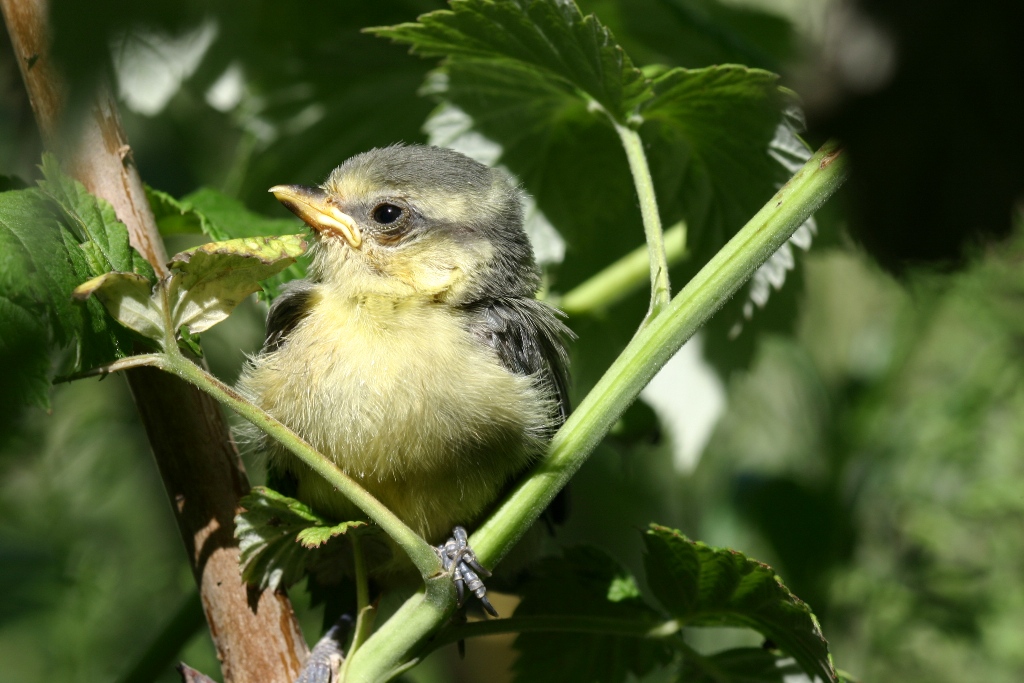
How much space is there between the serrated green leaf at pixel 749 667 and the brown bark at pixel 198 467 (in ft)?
2.35

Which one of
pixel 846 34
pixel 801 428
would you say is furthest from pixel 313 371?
pixel 801 428

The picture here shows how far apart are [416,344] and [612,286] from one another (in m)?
0.67

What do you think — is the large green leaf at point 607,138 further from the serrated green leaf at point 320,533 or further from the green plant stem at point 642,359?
the serrated green leaf at point 320,533

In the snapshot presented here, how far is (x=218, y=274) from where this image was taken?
48.6 inches

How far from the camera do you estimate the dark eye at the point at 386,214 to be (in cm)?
210

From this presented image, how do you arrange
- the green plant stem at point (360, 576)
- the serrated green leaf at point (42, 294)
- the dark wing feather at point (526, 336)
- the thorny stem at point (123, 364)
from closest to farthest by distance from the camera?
1. the serrated green leaf at point (42, 294)
2. the thorny stem at point (123, 364)
3. the green plant stem at point (360, 576)
4. the dark wing feather at point (526, 336)

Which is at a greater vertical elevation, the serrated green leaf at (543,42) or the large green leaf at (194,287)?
the serrated green leaf at (543,42)

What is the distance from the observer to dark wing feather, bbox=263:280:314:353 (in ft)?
6.40

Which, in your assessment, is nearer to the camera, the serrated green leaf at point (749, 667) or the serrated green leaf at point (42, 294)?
the serrated green leaf at point (42, 294)

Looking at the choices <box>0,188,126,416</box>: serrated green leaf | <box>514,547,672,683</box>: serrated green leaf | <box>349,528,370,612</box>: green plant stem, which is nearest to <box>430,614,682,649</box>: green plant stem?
<box>514,547,672,683</box>: serrated green leaf

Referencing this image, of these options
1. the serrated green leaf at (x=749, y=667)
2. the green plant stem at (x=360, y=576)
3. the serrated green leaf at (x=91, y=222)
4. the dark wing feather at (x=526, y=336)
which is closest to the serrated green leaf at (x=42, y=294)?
the serrated green leaf at (x=91, y=222)

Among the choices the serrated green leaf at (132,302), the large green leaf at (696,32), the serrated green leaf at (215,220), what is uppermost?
the serrated green leaf at (132,302)

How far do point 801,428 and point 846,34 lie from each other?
10.3 feet

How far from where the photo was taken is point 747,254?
4.42 feet
